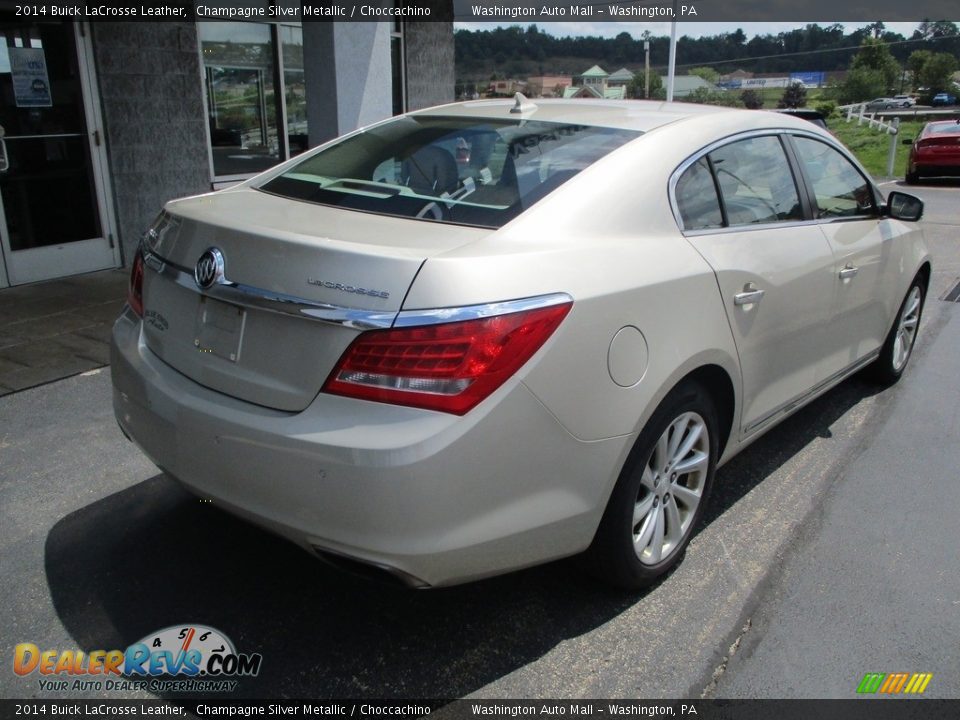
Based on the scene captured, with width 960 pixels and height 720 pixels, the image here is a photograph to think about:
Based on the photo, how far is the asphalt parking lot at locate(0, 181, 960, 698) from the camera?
101 inches

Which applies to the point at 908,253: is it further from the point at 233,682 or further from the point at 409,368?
the point at 233,682

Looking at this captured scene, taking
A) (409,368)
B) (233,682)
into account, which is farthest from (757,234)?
(233,682)

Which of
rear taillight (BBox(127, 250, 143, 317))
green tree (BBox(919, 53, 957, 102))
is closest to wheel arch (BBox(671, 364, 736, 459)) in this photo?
rear taillight (BBox(127, 250, 143, 317))

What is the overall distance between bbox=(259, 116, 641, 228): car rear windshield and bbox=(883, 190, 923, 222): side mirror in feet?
6.95

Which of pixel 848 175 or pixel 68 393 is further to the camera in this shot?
pixel 68 393

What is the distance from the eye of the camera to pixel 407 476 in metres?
2.17

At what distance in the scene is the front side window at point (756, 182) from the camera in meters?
3.28

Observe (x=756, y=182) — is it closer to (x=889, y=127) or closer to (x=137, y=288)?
(x=137, y=288)

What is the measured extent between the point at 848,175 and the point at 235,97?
6.49 metres

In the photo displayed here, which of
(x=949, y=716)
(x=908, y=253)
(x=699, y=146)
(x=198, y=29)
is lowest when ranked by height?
(x=949, y=716)

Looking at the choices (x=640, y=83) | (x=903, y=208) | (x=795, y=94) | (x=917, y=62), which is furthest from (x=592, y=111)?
(x=917, y=62)

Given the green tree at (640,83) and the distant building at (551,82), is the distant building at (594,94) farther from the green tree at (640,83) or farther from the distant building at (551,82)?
the green tree at (640,83)

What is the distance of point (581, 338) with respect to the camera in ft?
7.85

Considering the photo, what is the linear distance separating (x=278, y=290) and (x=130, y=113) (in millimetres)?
6157
